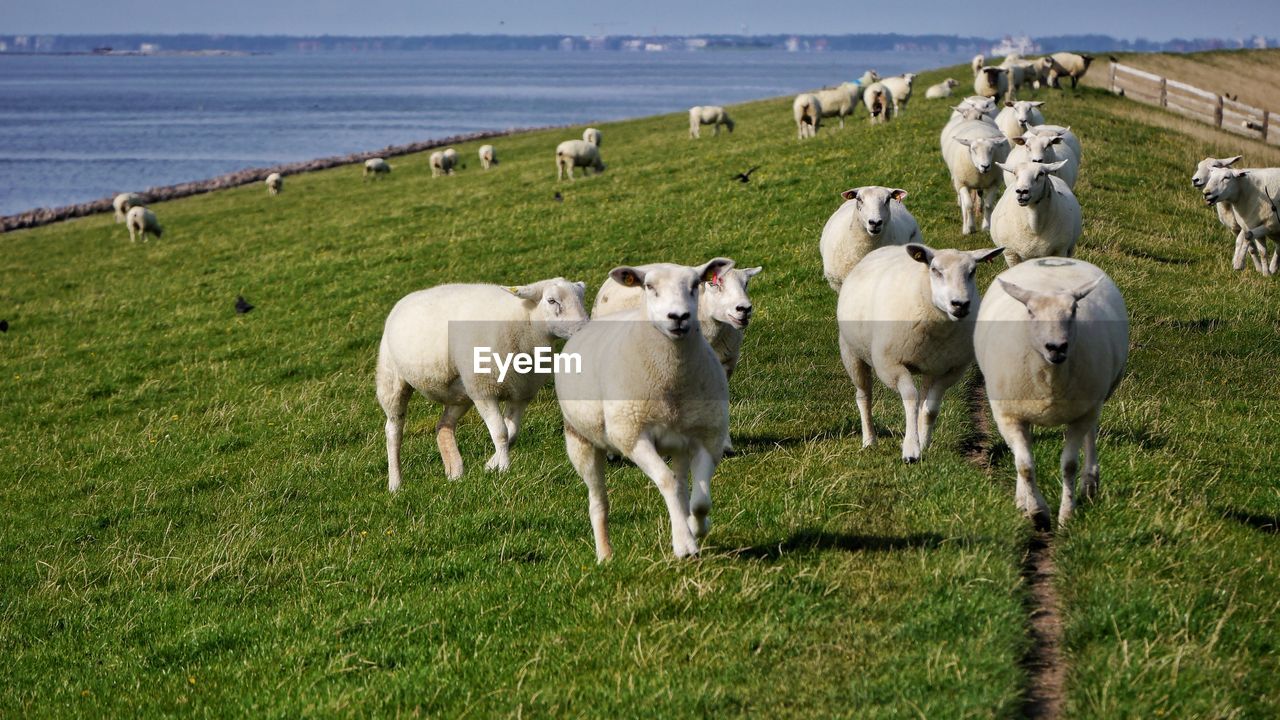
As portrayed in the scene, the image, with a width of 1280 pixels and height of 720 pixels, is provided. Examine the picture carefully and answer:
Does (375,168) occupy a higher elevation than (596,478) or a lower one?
lower

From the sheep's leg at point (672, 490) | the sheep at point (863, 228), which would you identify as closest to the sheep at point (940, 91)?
the sheep at point (863, 228)

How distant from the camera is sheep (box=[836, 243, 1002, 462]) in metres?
8.82

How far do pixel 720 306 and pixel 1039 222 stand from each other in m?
6.29

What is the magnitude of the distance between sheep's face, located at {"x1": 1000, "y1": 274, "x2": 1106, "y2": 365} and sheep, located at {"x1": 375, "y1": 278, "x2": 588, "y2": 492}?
3966mm

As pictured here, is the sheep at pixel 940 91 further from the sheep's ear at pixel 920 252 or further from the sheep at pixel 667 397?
the sheep at pixel 667 397

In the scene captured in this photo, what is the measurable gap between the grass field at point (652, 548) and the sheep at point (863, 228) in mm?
1285

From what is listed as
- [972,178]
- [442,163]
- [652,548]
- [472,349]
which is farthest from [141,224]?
[652,548]

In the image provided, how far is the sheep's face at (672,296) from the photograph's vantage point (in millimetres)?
6926

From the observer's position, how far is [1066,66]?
41.7 metres

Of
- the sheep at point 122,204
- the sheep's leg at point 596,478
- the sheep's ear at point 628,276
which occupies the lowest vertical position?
the sheep at point 122,204

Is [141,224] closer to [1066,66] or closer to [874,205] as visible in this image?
[1066,66]

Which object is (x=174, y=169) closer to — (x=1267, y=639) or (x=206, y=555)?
(x=206, y=555)

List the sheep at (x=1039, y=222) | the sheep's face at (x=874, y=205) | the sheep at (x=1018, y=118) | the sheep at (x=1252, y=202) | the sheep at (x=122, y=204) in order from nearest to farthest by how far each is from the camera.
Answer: the sheep's face at (x=874, y=205) → the sheep at (x=1039, y=222) → the sheep at (x=1252, y=202) → the sheep at (x=1018, y=118) → the sheep at (x=122, y=204)

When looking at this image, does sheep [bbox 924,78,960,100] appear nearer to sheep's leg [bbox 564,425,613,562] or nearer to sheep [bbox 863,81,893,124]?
sheep [bbox 863,81,893,124]
